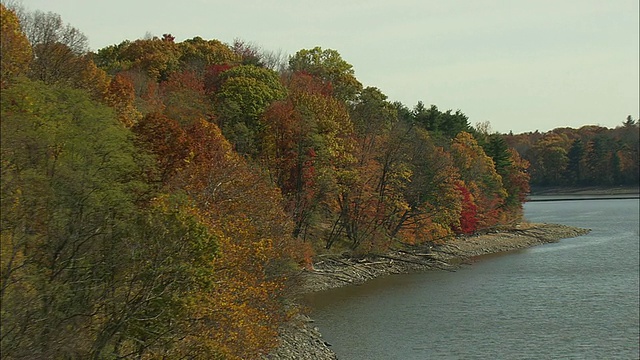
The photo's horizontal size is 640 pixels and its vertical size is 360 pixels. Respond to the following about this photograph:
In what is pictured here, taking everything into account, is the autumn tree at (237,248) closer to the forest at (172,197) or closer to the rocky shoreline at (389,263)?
the forest at (172,197)

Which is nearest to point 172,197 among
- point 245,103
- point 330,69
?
point 245,103

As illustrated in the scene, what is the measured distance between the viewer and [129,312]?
62.6ft

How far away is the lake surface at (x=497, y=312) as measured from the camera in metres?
32.1

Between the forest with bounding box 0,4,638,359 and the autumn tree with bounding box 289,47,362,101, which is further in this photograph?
the autumn tree with bounding box 289,47,362,101

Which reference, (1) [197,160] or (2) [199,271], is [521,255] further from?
(2) [199,271]

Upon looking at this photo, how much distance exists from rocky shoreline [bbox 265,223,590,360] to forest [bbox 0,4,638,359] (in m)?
1.55

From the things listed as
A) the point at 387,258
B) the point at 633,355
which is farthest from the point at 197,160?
the point at 387,258

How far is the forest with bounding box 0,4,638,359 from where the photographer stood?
19109 millimetres

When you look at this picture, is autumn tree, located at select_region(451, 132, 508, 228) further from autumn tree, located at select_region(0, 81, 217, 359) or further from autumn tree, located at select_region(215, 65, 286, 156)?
autumn tree, located at select_region(0, 81, 217, 359)

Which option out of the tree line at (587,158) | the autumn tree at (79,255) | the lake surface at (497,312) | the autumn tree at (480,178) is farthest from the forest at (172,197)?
the tree line at (587,158)

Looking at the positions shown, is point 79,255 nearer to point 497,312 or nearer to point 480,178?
point 497,312

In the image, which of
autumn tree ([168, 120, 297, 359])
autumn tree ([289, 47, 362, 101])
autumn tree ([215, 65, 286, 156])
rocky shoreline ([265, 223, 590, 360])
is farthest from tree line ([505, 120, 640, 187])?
autumn tree ([168, 120, 297, 359])

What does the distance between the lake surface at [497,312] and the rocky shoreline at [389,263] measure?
126 centimetres

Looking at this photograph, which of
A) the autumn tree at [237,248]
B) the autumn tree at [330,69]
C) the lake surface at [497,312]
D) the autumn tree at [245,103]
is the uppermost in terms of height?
the autumn tree at [330,69]
